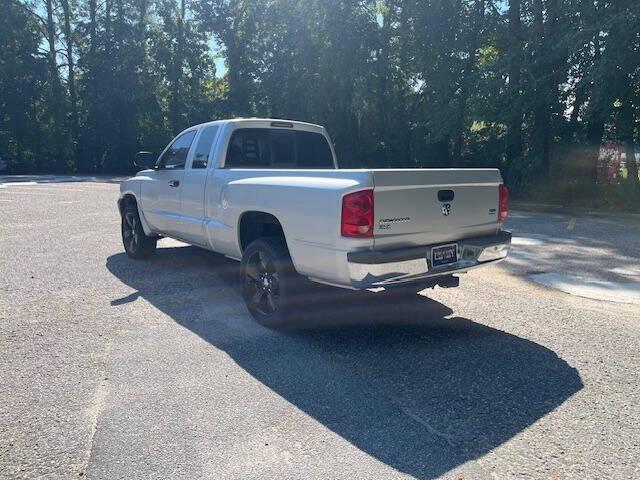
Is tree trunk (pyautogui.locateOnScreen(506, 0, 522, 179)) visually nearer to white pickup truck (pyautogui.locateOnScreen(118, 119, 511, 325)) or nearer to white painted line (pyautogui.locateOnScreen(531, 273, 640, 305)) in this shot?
white painted line (pyautogui.locateOnScreen(531, 273, 640, 305))

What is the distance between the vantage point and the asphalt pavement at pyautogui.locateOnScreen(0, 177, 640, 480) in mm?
3027

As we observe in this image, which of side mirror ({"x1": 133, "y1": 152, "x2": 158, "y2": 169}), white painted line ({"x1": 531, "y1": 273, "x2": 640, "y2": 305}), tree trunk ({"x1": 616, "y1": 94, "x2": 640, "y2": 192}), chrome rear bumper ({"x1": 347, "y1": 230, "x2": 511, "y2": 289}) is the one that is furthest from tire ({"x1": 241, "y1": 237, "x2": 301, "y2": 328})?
tree trunk ({"x1": 616, "y1": 94, "x2": 640, "y2": 192})

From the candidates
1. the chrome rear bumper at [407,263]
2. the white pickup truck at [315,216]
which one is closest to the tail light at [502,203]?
the white pickup truck at [315,216]

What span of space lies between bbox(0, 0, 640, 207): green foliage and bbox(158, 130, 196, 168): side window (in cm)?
1121

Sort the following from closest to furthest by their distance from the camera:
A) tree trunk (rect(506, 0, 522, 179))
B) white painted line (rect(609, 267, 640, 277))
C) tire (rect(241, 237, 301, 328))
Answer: tire (rect(241, 237, 301, 328)), white painted line (rect(609, 267, 640, 277)), tree trunk (rect(506, 0, 522, 179))

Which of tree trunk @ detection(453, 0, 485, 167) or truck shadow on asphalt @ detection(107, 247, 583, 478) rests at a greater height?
tree trunk @ detection(453, 0, 485, 167)

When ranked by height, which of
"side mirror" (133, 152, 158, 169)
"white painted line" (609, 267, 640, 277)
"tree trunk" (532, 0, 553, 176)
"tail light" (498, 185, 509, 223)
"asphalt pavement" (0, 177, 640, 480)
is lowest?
"asphalt pavement" (0, 177, 640, 480)

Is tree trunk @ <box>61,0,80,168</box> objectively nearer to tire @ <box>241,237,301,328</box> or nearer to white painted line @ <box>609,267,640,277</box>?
tire @ <box>241,237,301,328</box>

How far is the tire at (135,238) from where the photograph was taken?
8203 mm

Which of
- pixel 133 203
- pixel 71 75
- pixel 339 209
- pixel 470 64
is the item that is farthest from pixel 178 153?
pixel 71 75

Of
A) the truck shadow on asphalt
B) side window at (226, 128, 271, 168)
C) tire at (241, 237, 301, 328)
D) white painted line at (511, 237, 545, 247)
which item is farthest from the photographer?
white painted line at (511, 237, 545, 247)

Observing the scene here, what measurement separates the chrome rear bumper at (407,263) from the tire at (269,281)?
2.94ft

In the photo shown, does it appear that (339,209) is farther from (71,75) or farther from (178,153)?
(71,75)

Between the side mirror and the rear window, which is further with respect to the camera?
the side mirror
